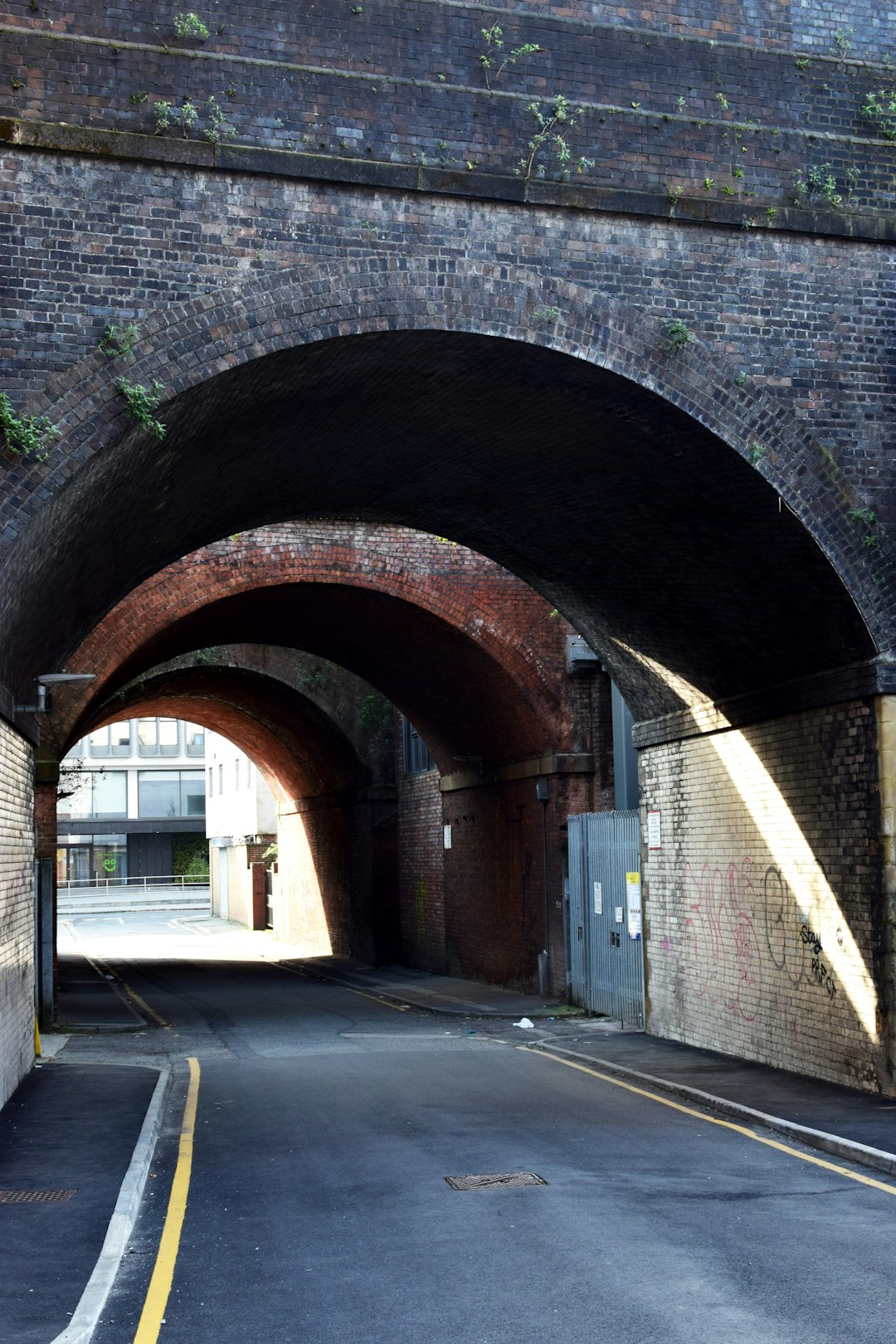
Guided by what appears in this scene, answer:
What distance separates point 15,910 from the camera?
13.8m

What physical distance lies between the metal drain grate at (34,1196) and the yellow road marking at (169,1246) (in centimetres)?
68

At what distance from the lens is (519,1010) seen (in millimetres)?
21828

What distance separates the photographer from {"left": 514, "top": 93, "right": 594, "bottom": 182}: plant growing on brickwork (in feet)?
38.1

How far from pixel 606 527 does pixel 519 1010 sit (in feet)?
32.0

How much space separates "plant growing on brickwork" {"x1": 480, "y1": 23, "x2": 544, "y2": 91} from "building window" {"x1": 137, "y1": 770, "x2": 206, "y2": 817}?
68313 mm

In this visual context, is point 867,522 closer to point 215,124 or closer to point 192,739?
point 215,124

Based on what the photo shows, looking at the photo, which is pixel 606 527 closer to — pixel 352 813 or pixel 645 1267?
pixel 645 1267

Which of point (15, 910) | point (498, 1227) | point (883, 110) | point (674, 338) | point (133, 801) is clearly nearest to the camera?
point (498, 1227)

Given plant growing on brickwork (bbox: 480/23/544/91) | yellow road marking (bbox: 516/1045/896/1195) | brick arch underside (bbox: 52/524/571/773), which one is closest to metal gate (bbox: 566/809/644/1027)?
brick arch underside (bbox: 52/524/571/773)

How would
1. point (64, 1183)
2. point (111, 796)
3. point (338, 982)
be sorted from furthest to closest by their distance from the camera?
1. point (111, 796)
2. point (338, 982)
3. point (64, 1183)

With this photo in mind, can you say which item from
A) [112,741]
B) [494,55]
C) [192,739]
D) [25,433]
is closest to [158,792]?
[192,739]

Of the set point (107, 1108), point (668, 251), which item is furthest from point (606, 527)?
point (107, 1108)

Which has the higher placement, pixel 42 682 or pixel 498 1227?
pixel 42 682

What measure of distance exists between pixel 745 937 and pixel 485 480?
559 cm
